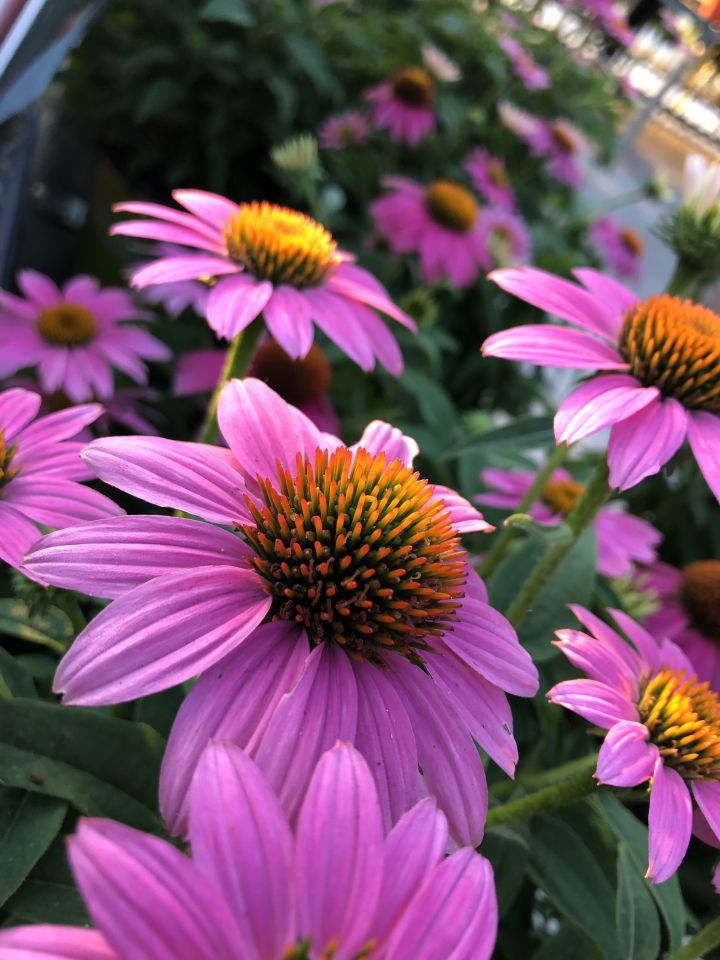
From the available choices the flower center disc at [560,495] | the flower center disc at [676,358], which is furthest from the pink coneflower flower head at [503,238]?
the flower center disc at [676,358]

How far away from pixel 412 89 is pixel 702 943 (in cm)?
124

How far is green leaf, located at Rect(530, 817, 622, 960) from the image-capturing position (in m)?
0.49

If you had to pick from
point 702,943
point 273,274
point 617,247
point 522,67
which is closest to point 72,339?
point 273,274

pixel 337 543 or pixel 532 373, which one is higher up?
pixel 337 543

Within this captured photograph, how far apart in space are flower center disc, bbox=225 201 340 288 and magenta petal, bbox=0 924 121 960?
43 cm

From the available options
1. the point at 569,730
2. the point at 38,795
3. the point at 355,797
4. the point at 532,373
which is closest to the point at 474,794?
the point at 355,797

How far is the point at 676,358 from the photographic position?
48cm

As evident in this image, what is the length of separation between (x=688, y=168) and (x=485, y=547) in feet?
1.28

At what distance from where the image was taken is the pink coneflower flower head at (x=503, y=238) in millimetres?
1258

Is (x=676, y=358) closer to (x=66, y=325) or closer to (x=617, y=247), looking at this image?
(x=66, y=325)

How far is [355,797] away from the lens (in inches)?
10.3

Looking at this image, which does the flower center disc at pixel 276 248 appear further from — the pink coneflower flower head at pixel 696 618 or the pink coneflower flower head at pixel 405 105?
the pink coneflower flower head at pixel 405 105

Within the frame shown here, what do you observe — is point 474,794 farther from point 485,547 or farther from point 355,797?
point 485,547

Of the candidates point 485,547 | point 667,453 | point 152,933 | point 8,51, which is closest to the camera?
point 152,933
